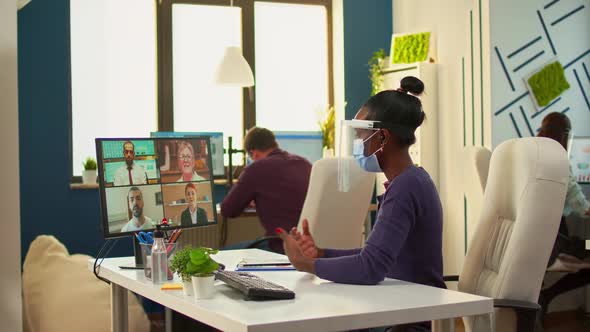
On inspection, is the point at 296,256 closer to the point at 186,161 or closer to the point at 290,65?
the point at 186,161

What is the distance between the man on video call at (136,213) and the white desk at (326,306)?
1.28 feet

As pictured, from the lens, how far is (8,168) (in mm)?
2301

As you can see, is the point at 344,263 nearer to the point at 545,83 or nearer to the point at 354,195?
the point at 354,195

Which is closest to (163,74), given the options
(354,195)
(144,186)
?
(354,195)

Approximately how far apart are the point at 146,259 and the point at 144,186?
15.3 inches

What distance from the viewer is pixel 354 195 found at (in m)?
3.79

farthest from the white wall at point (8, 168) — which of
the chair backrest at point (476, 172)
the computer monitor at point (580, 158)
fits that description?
the computer monitor at point (580, 158)

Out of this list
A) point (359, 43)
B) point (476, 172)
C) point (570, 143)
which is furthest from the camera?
point (359, 43)

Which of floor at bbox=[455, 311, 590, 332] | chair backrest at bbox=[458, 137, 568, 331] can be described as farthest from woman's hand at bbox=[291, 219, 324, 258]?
floor at bbox=[455, 311, 590, 332]

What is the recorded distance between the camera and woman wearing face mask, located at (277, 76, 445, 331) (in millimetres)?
2008

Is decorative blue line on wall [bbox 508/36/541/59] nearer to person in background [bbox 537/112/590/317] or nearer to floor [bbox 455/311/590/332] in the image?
person in background [bbox 537/112/590/317]

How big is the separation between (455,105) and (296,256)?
393 centimetres

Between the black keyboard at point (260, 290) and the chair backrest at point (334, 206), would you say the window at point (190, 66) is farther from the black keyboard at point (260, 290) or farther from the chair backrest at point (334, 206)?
the black keyboard at point (260, 290)

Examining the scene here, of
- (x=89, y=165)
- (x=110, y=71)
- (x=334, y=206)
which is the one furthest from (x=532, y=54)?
(x=89, y=165)
